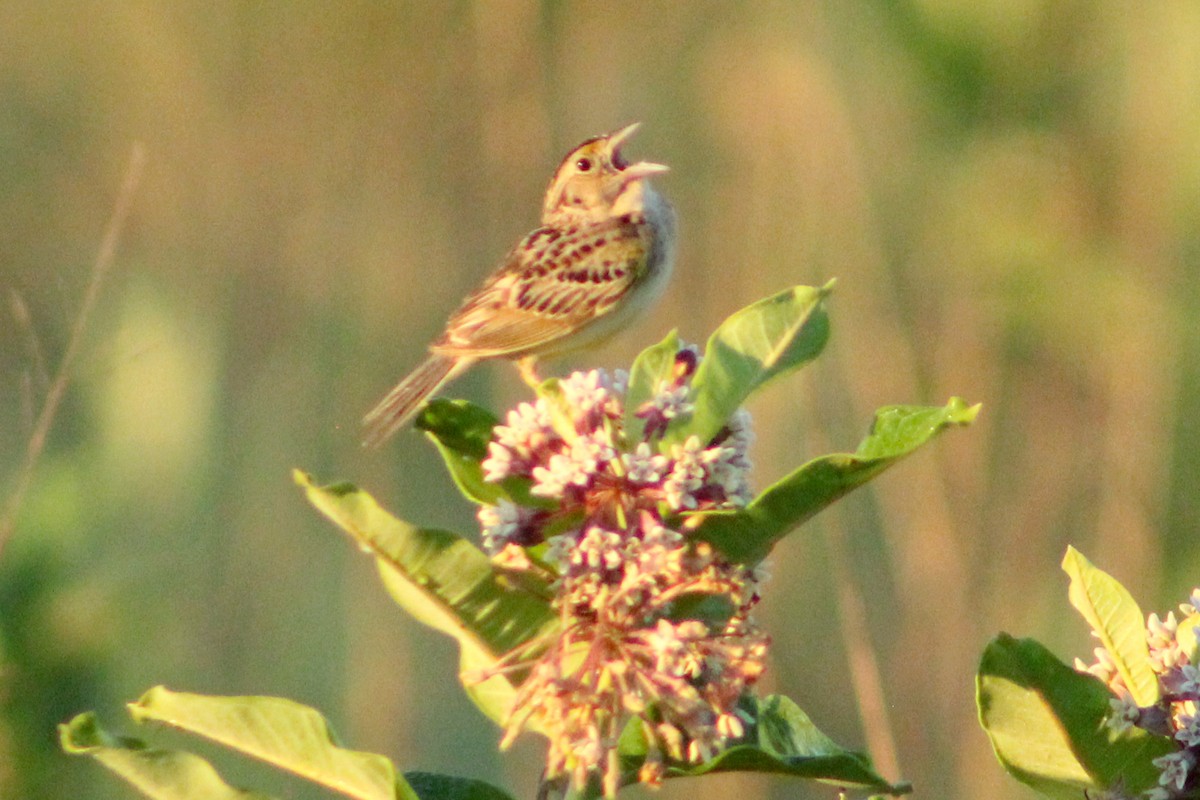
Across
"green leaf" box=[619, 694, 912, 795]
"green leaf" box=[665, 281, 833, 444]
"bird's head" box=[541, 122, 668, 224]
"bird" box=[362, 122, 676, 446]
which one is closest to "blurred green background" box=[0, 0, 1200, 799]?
"bird" box=[362, 122, 676, 446]

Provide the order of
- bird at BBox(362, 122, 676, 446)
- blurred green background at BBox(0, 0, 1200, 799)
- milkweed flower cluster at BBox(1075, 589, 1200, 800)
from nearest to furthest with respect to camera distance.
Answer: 1. milkweed flower cluster at BBox(1075, 589, 1200, 800)
2. bird at BBox(362, 122, 676, 446)
3. blurred green background at BBox(0, 0, 1200, 799)

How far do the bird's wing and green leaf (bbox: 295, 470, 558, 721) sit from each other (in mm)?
2189

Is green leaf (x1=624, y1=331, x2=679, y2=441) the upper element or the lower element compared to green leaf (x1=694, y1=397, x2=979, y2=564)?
upper

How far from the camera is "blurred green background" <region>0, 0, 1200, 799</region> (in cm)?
534

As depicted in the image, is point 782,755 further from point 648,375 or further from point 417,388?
point 417,388

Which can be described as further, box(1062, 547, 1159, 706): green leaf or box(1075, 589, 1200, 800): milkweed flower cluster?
box(1062, 547, 1159, 706): green leaf

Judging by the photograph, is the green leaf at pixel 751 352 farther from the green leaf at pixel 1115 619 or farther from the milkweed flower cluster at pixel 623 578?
the green leaf at pixel 1115 619

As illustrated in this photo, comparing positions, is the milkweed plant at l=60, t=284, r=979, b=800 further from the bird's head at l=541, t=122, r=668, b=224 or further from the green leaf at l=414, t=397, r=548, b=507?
the bird's head at l=541, t=122, r=668, b=224

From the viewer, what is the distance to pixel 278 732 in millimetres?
1799

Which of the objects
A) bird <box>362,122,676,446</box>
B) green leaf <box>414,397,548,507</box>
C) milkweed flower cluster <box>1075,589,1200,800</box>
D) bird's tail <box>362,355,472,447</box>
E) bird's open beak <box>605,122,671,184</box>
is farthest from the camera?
bird's open beak <box>605,122,671,184</box>

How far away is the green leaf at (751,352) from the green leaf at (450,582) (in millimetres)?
285

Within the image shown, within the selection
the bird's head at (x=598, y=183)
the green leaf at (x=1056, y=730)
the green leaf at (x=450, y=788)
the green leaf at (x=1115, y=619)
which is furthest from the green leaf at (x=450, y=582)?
the bird's head at (x=598, y=183)

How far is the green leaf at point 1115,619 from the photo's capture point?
6.40 feet

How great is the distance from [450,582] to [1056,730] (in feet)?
2.51
